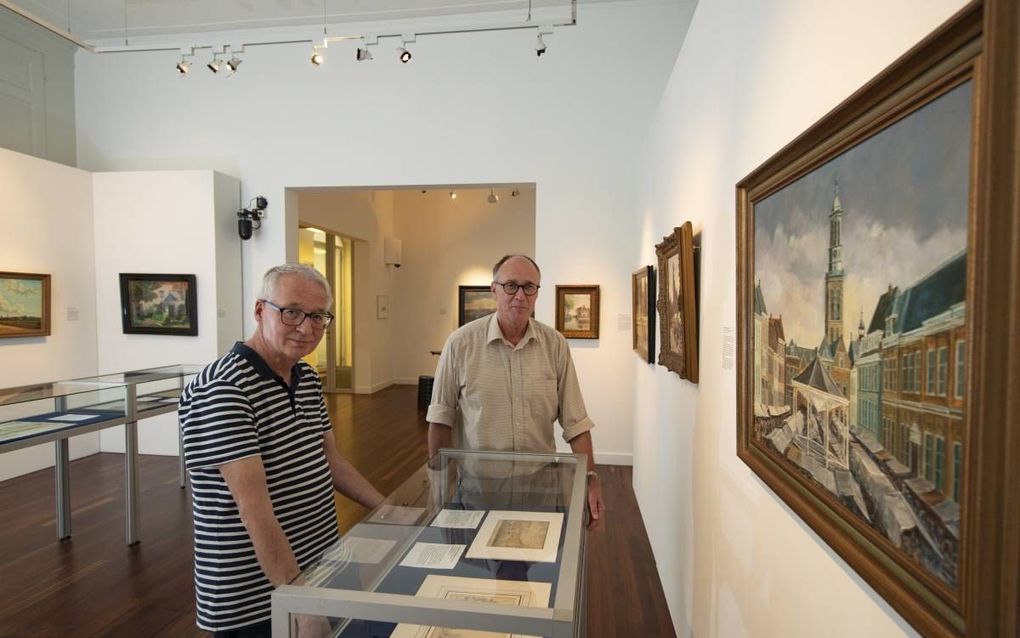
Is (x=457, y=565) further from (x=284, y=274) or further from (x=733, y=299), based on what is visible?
(x=733, y=299)

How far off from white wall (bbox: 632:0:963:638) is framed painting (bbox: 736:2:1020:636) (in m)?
0.11

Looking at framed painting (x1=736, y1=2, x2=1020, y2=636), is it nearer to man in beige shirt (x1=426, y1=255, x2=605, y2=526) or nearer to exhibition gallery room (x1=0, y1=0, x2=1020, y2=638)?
exhibition gallery room (x1=0, y1=0, x2=1020, y2=638)

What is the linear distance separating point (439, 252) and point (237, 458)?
10.8 metres

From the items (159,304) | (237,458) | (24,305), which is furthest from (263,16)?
(237,458)

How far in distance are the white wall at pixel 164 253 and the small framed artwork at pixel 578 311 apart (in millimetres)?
4281

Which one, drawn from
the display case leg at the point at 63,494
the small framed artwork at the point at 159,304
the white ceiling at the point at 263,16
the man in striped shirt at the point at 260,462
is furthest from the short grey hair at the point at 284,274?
the small framed artwork at the point at 159,304

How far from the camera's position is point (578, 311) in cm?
658

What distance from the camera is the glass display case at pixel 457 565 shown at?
1090 millimetres

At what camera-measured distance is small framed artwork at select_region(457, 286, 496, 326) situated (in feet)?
39.1

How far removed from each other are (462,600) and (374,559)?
1.16 feet

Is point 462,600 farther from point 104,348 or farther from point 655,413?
point 104,348

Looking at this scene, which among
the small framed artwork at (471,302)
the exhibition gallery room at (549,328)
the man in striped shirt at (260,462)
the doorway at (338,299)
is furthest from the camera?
the small framed artwork at (471,302)

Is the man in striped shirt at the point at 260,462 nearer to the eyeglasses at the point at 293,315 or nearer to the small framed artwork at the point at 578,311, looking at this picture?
the eyeglasses at the point at 293,315

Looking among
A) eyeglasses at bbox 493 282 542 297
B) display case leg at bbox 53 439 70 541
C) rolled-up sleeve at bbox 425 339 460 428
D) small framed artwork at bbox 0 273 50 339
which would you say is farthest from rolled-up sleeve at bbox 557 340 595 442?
small framed artwork at bbox 0 273 50 339
